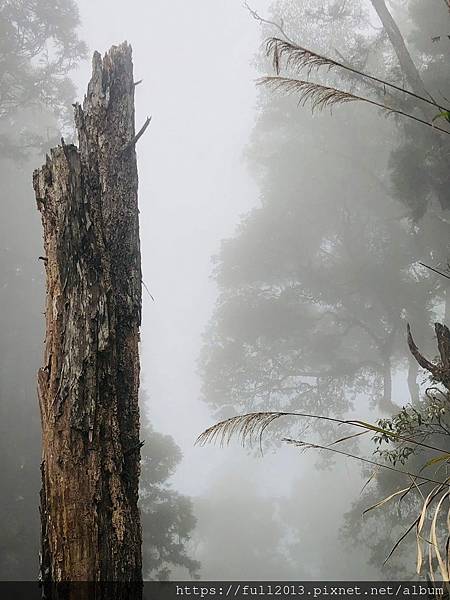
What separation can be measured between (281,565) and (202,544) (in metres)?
7.11

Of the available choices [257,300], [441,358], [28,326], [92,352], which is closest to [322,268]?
[257,300]

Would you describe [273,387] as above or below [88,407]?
above

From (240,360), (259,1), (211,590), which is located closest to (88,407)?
(240,360)

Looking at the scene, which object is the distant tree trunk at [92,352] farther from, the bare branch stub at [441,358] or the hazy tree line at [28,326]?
the hazy tree line at [28,326]

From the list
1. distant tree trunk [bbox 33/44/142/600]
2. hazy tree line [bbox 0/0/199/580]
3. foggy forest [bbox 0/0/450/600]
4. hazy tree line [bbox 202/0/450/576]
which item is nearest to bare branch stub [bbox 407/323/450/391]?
foggy forest [bbox 0/0/450/600]

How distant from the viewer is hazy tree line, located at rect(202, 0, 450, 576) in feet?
53.3

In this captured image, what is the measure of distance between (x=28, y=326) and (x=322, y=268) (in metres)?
10.9

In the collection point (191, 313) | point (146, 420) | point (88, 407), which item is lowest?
point (88, 407)

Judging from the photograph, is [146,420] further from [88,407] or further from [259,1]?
[259,1]

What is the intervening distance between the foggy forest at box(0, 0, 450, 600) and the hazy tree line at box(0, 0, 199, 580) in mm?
73

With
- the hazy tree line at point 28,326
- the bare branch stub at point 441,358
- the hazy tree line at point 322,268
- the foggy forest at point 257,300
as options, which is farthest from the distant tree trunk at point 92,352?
the hazy tree line at point 322,268

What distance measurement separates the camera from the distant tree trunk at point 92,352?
1940 millimetres

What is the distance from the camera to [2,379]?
14.8m

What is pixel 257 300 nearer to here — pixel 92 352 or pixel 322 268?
pixel 322 268
